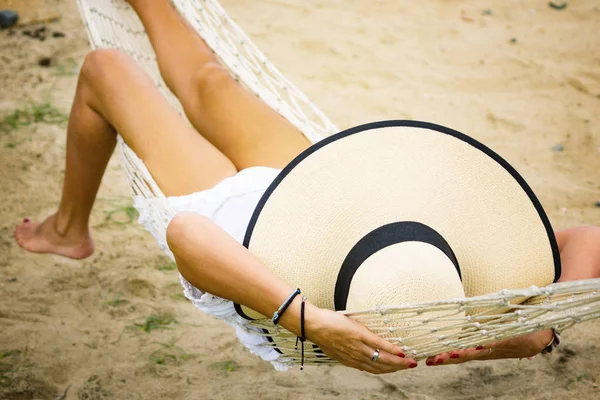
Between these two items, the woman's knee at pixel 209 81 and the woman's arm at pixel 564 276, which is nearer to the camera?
the woman's arm at pixel 564 276

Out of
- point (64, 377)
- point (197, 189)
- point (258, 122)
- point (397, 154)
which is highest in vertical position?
point (397, 154)

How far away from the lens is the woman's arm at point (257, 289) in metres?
1.03

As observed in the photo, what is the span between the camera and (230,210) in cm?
134

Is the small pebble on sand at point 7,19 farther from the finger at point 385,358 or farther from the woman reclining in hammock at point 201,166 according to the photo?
the finger at point 385,358

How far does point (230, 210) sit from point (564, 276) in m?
0.65

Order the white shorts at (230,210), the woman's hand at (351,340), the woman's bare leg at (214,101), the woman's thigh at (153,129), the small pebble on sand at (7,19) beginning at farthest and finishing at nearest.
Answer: the small pebble on sand at (7,19) → the woman's bare leg at (214,101) → the woman's thigh at (153,129) → the white shorts at (230,210) → the woman's hand at (351,340)

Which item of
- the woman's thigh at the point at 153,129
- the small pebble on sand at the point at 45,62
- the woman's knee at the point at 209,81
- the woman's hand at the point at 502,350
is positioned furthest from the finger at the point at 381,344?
the small pebble on sand at the point at 45,62

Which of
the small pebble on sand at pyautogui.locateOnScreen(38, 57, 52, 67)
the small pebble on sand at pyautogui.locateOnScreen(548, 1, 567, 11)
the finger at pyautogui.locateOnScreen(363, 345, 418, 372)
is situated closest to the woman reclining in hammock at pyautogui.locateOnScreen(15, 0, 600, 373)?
the finger at pyautogui.locateOnScreen(363, 345, 418, 372)

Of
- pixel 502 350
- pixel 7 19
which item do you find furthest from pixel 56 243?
pixel 7 19

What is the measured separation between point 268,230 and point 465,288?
1.13ft

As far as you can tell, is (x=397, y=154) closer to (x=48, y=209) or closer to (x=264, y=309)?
(x=264, y=309)

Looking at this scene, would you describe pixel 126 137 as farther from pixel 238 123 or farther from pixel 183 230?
pixel 183 230

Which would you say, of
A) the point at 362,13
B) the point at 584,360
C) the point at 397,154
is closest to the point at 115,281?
the point at 397,154

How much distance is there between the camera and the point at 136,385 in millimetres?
1603
